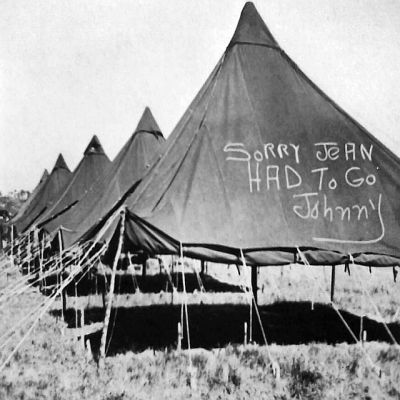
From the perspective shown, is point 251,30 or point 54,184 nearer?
point 251,30

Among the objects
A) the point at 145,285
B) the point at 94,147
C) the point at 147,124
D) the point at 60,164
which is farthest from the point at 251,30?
the point at 60,164

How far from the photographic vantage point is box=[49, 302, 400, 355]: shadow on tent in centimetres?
636

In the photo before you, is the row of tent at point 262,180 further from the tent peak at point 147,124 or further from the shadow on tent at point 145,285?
the tent peak at point 147,124

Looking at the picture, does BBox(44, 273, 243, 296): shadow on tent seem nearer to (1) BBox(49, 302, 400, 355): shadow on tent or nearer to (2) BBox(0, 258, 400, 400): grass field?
(1) BBox(49, 302, 400, 355): shadow on tent

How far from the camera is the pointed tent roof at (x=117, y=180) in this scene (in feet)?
27.0

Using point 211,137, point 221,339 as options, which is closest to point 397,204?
point 211,137

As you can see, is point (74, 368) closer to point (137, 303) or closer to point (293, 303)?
point (137, 303)

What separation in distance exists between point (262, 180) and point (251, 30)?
8.69 feet

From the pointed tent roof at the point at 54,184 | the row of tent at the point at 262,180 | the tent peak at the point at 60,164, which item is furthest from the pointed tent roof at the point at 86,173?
the row of tent at the point at 262,180

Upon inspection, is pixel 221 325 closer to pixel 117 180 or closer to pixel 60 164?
pixel 117 180

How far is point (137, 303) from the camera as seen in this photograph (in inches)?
372

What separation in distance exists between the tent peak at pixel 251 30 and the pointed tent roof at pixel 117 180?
2.13 metres

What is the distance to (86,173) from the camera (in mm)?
15000

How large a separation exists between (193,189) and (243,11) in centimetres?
324
